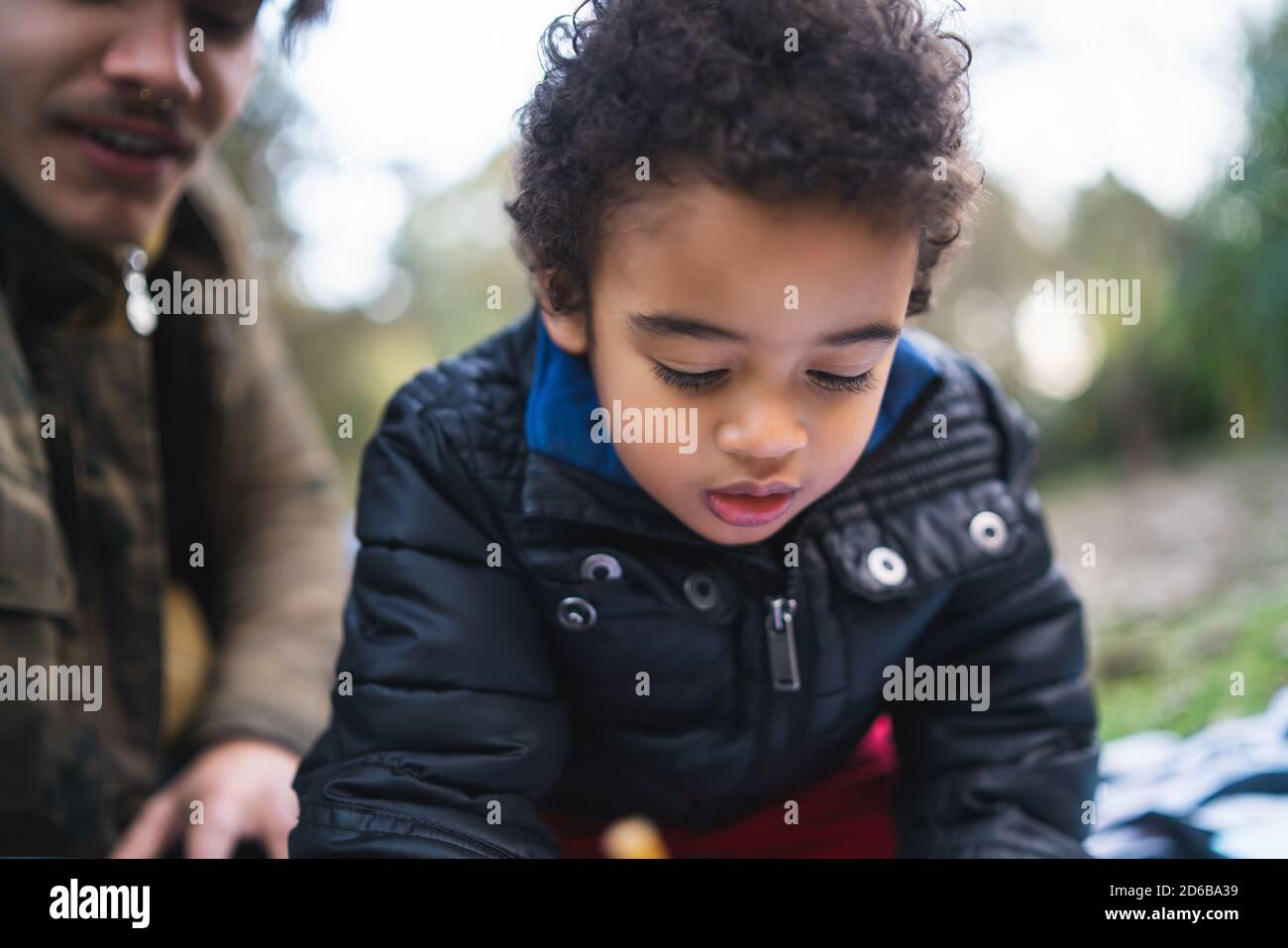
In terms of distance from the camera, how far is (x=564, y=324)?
1147 millimetres

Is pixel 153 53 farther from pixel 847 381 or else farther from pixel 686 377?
pixel 847 381

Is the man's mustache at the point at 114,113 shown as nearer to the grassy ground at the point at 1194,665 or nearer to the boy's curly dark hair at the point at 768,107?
the boy's curly dark hair at the point at 768,107

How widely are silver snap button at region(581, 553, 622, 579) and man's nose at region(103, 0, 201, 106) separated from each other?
77cm

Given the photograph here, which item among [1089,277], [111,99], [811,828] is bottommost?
[811,828]

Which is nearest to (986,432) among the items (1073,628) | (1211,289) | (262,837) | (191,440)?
(1073,628)

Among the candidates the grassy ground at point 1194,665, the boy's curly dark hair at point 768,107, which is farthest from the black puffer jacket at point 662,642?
the grassy ground at point 1194,665

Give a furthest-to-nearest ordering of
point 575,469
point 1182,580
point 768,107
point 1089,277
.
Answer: point 1089,277 → point 1182,580 → point 575,469 → point 768,107

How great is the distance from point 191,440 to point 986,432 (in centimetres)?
118

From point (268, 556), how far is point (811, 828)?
36.9 inches

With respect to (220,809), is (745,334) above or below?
above

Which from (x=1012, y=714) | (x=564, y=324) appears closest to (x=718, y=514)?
(x=564, y=324)

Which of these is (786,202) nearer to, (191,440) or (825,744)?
(825,744)

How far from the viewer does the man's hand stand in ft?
4.57

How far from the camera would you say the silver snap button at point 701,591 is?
1161 millimetres
